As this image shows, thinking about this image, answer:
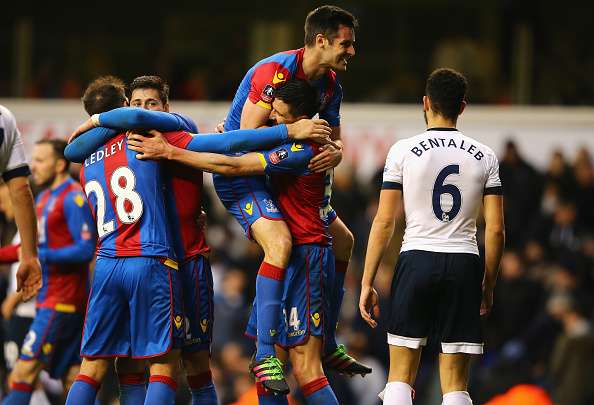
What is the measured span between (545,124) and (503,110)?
2.07 feet

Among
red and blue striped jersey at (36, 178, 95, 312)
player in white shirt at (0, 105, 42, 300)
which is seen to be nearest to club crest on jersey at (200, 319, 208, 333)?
player in white shirt at (0, 105, 42, 300)

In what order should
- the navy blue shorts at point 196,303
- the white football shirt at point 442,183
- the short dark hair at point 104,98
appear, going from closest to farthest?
the white football shirt at point 442,183 < the navy blue shorts at point 196,303 < the short dark hair at point 104,98

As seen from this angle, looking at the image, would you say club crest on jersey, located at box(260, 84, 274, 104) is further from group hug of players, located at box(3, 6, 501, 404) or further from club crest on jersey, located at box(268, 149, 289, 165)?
club crest on jersey, located at box(268, 149, 289, 165)

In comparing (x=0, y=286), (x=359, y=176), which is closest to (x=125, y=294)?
(x=0, y=286)

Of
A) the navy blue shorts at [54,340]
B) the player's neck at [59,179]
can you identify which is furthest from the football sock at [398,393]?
the player's neck at [59,179]

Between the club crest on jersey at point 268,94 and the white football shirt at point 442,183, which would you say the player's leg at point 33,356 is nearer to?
the club crest on jersey at point 268,94

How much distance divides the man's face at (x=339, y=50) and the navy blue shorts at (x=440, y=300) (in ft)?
4.35

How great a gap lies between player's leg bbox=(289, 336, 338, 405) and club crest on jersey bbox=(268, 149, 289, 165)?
1141mm

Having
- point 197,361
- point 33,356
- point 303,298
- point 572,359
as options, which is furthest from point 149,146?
point 572,359

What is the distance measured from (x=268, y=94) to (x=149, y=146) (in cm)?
82

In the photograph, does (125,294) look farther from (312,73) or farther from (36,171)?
(36,171)

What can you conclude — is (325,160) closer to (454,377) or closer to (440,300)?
(440,300)

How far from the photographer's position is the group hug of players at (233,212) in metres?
7.23

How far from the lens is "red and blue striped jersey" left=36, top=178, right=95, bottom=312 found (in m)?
9.23
